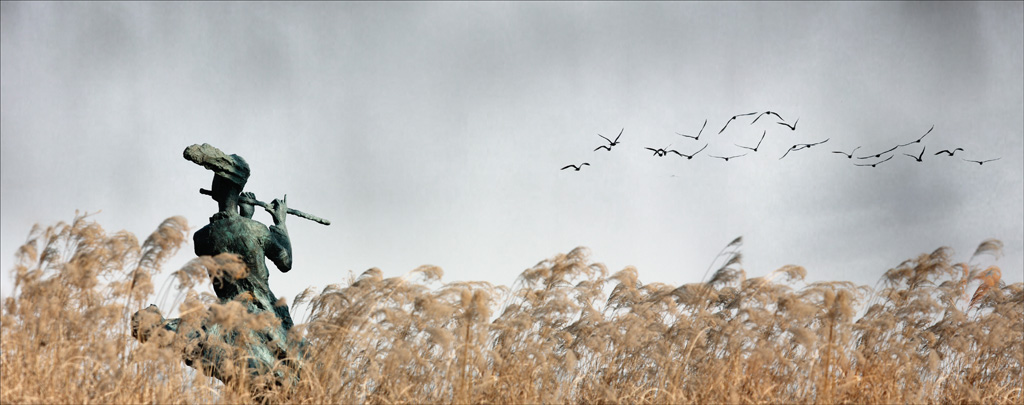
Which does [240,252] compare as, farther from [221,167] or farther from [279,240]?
[221,167]

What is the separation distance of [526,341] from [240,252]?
1.86 meters

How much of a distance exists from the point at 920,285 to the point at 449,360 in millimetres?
3505

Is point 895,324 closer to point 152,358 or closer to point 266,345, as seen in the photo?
point 266,345

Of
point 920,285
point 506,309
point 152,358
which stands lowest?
point 152,358

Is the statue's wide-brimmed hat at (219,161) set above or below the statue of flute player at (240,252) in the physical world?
above

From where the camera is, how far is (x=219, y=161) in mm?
5043

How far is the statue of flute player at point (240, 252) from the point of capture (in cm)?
469

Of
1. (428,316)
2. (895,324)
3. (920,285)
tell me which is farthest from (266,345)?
(920,285)

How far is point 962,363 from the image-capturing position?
19.1ft

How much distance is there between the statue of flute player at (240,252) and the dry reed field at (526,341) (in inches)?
5.9

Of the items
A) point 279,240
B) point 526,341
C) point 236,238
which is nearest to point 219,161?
point 236,238

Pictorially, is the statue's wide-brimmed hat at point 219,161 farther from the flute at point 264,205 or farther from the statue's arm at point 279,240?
the statue's arm at point 279,240

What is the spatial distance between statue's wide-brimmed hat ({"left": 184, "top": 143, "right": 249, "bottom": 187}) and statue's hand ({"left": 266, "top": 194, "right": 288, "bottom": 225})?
270mm

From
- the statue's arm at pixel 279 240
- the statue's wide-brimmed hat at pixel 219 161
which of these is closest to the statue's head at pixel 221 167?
the statue's wide-brimmed hat at pixel 219 161
